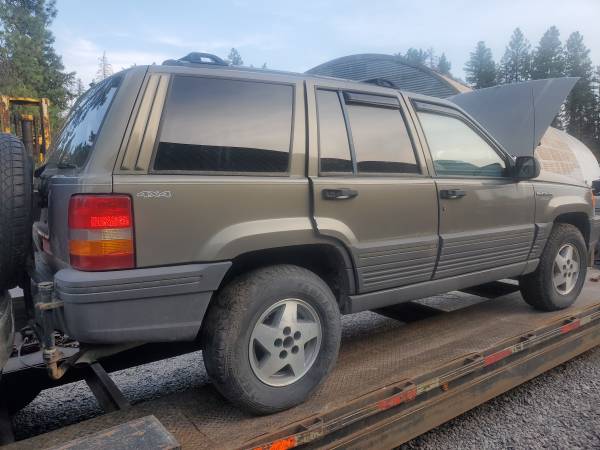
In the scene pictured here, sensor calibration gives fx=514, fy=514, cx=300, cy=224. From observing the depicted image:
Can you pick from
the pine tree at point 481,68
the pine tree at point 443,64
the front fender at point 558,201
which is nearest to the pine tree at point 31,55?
the front fender at point 558,201

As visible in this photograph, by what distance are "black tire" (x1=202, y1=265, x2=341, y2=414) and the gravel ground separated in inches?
36.0

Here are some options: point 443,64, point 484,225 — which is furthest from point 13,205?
point 443,64

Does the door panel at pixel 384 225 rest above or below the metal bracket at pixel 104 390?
above

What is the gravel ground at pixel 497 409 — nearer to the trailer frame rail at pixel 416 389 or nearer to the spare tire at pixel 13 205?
the trailer frame rail at pixel 416 389

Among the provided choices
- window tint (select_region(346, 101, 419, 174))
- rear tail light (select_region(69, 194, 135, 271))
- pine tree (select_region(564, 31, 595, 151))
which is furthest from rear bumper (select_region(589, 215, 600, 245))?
pine tree (select_region(564, 31, 595, 151))

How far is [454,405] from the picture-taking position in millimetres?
2924

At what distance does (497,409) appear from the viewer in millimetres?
3416

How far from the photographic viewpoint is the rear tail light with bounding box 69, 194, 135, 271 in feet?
6.92

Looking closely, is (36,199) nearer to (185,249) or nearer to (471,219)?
(185,249)

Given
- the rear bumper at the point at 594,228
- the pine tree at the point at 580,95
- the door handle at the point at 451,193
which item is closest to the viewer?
the door handle at the point at 451,193

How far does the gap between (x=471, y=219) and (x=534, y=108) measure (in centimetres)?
295

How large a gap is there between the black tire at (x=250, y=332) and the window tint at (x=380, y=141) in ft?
2.64

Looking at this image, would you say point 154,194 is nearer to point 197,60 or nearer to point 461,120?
point 197,60

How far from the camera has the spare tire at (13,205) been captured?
7.36 feet
